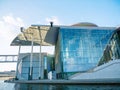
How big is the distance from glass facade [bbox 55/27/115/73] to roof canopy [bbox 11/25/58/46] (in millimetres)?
4569

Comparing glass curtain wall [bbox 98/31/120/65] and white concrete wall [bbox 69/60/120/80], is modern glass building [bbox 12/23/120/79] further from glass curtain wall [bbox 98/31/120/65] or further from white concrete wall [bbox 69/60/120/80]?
white concrete wall [bbox 69/60/120/80]

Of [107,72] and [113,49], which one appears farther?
[113,49]

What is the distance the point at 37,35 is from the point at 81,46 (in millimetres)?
15896

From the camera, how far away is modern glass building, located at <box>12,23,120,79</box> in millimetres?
39750

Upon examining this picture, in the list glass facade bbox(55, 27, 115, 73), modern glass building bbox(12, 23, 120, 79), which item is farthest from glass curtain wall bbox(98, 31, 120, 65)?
glass facade bbox(55, 27, 115, 73)

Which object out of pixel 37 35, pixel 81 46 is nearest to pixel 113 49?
pixel 81 46

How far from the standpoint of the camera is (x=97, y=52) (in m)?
41.4

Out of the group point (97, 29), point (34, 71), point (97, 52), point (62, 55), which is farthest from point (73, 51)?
point (34, 71)

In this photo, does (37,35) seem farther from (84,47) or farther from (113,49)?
(113,49)

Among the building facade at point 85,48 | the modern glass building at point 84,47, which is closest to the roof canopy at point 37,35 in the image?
the modern glass building at point 84,47

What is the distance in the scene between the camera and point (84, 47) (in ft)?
136

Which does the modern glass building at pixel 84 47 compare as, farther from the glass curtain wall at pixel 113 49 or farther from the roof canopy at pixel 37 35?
the roof canopy at pixel 37 35

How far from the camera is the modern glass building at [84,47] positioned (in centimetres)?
3975

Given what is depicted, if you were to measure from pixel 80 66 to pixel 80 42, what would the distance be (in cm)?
529
